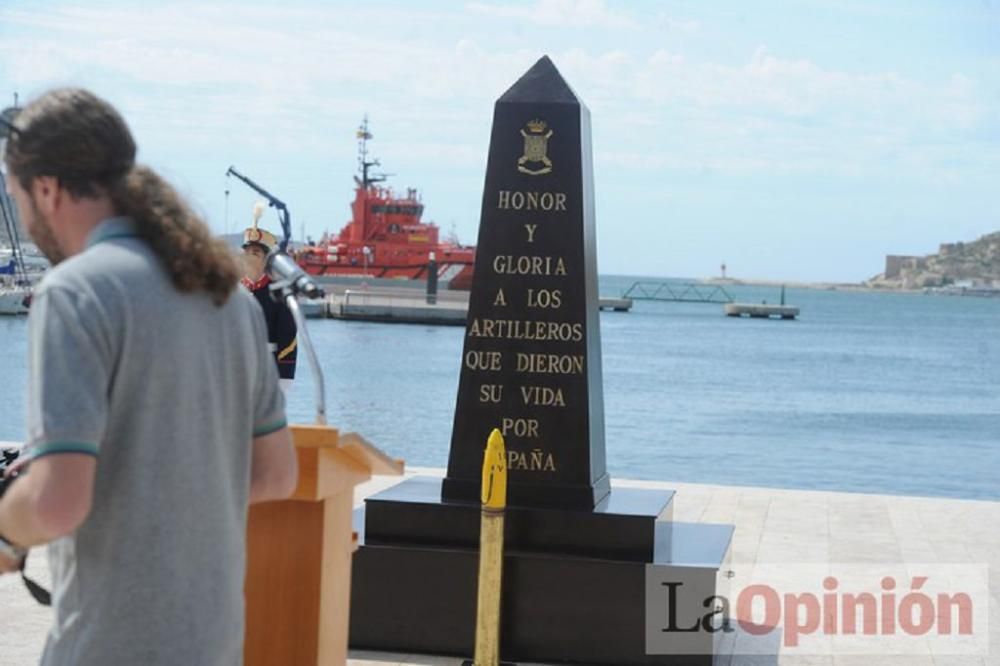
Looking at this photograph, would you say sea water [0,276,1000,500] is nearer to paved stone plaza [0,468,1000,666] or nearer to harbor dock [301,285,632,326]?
harbor dock [301,285,632,326]

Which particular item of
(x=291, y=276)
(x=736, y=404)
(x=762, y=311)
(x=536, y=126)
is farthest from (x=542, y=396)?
(x=762, y=311)

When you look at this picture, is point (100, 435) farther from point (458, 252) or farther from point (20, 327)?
point (458, 252)

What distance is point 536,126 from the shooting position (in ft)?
20.6

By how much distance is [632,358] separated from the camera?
206ft

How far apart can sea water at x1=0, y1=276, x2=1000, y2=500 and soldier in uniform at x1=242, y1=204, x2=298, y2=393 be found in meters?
14.3

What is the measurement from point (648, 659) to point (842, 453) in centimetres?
2460

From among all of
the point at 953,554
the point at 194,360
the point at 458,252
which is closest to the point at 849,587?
the point at 953,554

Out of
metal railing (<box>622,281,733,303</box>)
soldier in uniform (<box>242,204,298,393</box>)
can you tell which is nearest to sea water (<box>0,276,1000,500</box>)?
soldier in uniform (<box>242,204,298,393</box>)

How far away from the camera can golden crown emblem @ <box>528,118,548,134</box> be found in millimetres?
6285

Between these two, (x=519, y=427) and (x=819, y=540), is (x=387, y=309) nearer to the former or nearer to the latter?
(x=819, y=540)

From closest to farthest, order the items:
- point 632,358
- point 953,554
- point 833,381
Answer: point 953,554 → point 833,381 → point 632,358

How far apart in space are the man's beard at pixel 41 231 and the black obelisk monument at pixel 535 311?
12.8 feet

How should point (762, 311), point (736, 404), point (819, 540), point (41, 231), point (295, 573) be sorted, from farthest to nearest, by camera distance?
point (762, 311)
point (736, 404)
point (819, 540)
point (295, 573)
point (41, 231)

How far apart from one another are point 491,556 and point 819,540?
3.85 meters
